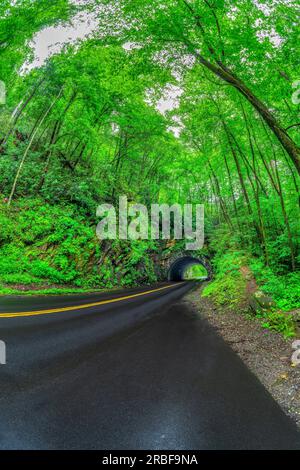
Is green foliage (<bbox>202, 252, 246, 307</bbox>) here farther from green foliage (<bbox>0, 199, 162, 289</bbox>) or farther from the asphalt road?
green foliage (<bbox>0, 199, 162, 289</bbox>)

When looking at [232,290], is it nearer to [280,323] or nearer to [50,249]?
[280,323]

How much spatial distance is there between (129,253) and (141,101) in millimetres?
10392

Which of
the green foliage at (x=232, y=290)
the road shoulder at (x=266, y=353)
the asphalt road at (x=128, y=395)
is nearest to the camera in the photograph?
the asphalt road at (x=128, y=395)

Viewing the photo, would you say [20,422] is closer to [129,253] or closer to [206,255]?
[129,253]

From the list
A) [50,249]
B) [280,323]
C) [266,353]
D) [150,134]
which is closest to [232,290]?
[280,323]

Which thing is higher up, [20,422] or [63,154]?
[63,154]

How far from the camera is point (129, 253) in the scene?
18406 mm

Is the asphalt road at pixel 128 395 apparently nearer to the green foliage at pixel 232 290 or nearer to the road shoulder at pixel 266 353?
the road shoulder at pixel 266 353

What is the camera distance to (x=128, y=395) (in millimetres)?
3047

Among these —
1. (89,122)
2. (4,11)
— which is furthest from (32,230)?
(4,11)

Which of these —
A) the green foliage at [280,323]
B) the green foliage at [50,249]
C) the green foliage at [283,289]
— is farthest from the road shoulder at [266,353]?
the green foliage at [50,249]

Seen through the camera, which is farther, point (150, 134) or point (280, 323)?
point (150, 134)

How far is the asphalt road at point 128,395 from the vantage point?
2312 mm

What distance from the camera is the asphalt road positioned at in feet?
7.59
